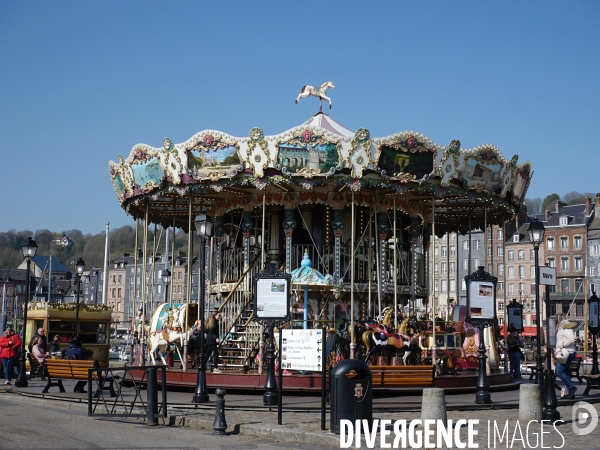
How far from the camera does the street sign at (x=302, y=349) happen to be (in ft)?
53.3

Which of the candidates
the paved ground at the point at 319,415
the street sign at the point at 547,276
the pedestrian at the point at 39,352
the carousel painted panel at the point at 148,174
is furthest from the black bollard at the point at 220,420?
the carousel painted panel at the point at 148,174

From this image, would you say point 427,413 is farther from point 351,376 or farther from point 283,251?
point 283,251

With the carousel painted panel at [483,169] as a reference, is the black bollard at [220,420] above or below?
below

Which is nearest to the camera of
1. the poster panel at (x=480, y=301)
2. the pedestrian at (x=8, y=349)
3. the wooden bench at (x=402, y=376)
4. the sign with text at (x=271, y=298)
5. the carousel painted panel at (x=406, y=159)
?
the sign with text at (x=271, y=298)

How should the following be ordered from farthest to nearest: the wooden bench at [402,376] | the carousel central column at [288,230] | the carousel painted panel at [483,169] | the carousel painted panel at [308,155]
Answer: the carousel central column at [288,230] < the carousel painted panel at [483,169] < the carousel painted panel at [308,155] < the wooden bench at [402,376]

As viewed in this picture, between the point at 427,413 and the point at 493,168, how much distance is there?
42.4 ft

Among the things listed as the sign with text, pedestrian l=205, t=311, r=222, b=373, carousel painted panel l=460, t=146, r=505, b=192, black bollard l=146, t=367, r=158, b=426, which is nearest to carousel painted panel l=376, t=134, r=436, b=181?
carousel painted panel l=460, t=146, r=505, b=192

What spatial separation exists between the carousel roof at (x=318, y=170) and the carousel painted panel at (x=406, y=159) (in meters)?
0.03

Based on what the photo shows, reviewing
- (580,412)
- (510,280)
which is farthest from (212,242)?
(510,280)

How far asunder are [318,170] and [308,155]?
0.51 meters

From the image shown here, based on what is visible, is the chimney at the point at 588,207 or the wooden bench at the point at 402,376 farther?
the chimney at the point at 588,207

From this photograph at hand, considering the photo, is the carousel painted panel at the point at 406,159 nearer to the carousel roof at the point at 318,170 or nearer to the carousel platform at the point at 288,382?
the carousel roof at the point at 318,170

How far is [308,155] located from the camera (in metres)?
24.7

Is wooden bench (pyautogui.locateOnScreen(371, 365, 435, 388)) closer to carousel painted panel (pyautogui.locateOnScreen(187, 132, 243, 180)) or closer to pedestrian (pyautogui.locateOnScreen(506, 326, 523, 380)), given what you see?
carousel painted panel (pyautogui.locateOnScreen(187, 132, 243, 180))
